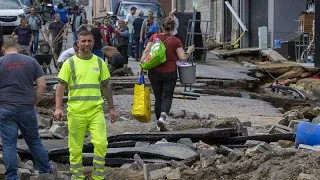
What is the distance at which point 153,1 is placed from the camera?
33.0 m

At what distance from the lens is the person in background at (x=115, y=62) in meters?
21.2

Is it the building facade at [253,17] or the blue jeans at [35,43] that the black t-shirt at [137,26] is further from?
the building facade at [253,17]

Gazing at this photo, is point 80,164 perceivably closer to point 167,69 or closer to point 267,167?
point 267,167

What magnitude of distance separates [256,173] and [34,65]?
264 centimetres

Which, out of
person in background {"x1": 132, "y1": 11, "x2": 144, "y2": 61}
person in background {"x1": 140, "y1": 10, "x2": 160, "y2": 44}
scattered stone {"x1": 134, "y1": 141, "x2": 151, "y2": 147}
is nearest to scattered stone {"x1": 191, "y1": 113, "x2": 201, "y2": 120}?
scattered stone {"x1": 134, "y1": 141, "x2": 151, "y2": 147}

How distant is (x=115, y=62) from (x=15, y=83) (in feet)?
43.7

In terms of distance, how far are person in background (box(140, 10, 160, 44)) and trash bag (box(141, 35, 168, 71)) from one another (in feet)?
39.5

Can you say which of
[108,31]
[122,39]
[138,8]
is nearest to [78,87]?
[122,39]

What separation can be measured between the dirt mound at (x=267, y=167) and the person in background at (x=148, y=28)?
52.0 ft

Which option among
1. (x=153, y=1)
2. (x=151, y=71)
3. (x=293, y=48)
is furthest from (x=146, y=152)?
(x=153, y=1)

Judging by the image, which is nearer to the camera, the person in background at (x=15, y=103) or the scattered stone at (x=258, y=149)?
the person in background at (x=15, y=103)

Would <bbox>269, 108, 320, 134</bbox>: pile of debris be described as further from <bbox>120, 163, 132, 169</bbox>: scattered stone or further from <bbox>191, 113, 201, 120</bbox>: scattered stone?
<bbox>120, 163, 132, 169</bbox>: scattered stone

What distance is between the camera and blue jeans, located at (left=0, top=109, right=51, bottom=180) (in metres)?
8.05

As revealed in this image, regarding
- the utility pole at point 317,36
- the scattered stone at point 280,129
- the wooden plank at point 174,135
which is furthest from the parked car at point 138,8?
the wooden plank at point 174,135
